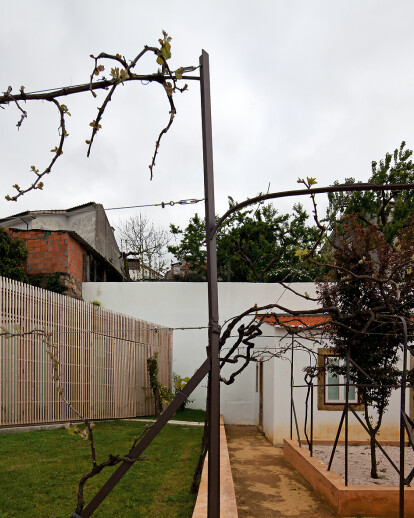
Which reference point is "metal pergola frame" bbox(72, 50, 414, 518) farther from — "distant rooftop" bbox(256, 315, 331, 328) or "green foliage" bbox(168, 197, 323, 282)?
"green foliage" bbox(168, 197, 323, 282)

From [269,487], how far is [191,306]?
8279 millimetres

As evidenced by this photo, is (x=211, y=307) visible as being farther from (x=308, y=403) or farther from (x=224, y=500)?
(x=308, y=403)

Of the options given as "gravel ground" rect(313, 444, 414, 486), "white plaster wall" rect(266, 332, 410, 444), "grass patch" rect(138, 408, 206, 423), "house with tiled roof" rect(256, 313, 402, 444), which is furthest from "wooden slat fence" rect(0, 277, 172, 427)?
"gravel ground" rect(313, 444, 414, 486)

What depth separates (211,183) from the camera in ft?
9.41

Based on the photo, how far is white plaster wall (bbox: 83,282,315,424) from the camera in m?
15.2

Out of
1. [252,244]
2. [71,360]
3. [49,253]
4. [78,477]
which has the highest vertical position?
[252,244]

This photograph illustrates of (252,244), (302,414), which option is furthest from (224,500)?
(252,244)

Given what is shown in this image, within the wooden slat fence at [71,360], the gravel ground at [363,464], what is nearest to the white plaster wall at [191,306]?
the wooden slat fence at [71,360]

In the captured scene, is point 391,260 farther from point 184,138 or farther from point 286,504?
point 184,138

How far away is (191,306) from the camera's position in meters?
15.5

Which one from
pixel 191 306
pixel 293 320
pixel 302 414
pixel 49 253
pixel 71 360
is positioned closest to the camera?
pixel 293 320

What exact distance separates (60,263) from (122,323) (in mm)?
2675

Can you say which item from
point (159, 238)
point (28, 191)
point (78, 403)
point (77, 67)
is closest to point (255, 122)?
point (77, 67)

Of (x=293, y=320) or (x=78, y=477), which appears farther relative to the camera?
(x=78, y=477)
